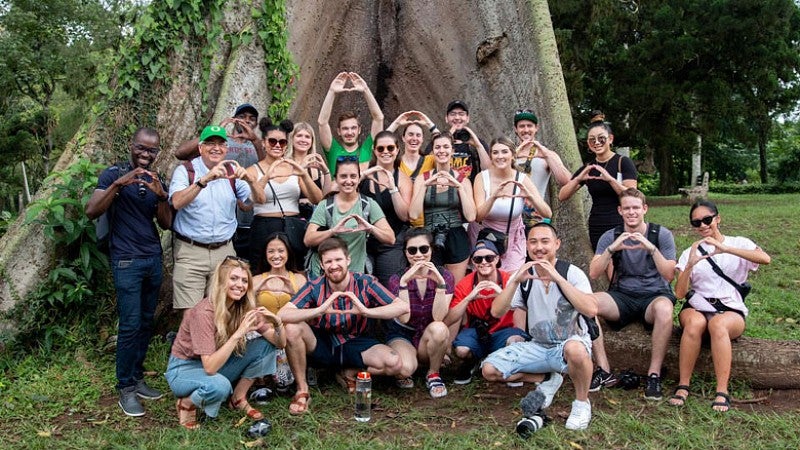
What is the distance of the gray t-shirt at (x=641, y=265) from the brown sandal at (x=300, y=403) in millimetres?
2122

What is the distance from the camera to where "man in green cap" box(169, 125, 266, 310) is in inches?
182

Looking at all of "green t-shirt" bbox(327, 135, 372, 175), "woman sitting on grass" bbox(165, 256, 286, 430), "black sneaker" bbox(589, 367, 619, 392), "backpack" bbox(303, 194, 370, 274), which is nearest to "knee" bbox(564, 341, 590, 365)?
"black sneaker" bbox(589, 367, 619, 392)

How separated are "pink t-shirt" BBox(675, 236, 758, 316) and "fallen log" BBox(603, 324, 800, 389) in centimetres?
32

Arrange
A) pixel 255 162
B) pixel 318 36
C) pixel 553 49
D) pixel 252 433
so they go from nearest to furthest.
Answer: pixel 252 433, pixel 255 162, pixel 553 49, pixel 318 36

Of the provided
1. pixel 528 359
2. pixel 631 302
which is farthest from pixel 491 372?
pixel 631 302

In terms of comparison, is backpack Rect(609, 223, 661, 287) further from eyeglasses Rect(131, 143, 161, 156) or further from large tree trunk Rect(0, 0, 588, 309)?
eyeglasses Rect(131, 143, 161, 156)

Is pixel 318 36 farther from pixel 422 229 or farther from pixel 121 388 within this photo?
pixel 121 388

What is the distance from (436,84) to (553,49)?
1.37 meters

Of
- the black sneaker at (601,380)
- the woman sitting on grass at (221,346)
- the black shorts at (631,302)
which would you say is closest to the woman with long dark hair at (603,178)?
the black shorts at (631,302)

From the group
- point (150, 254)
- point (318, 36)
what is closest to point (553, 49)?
point (318, 36)

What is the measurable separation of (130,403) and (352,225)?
1.75 m

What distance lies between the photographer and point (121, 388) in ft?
14.5

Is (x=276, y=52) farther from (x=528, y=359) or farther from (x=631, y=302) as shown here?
(x=631, y=302)

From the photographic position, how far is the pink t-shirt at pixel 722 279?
448 cm
